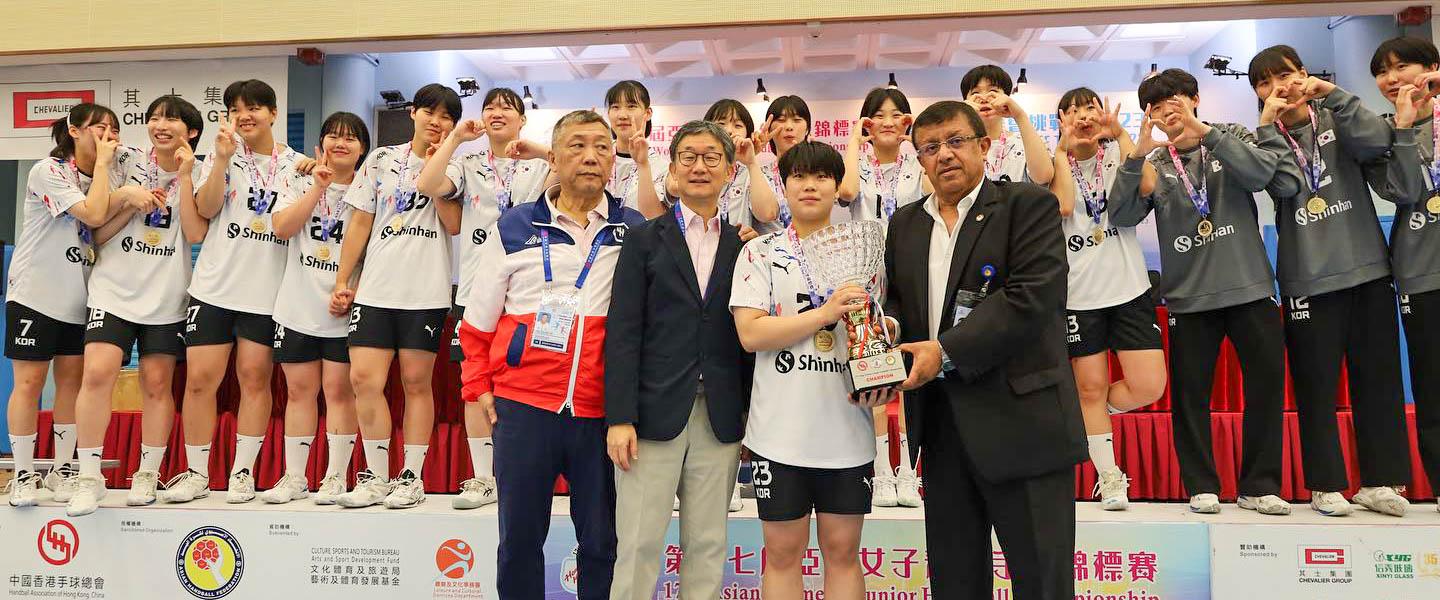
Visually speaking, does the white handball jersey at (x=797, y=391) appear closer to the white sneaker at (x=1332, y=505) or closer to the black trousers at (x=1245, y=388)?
the black trousers at (x=1245, y=388)

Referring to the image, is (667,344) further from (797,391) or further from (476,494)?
(476,494)

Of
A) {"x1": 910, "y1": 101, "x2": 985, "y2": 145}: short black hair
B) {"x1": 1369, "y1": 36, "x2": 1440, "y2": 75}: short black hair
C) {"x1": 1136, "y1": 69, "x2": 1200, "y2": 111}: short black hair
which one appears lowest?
{"x1": 910, "y1": 101, "x2": 985, "y2": 145}: short black hair

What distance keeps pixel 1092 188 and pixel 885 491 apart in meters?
1.48

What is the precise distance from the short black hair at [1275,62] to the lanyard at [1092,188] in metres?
0.67

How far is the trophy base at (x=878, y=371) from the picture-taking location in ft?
6.87

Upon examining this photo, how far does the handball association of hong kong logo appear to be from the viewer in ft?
11.7

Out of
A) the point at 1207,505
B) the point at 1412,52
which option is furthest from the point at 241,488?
the point at 1412,52

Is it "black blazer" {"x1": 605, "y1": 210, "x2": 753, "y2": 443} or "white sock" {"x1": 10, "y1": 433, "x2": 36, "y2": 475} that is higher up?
"black blazer" {"x1": 605, "y1": 210, "x2": 753, "y2": 443}

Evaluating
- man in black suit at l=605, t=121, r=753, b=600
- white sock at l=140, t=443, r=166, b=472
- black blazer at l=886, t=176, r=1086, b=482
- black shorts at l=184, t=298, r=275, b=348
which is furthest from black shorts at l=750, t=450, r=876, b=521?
white sock at l=140, t=443, r=166, b=472

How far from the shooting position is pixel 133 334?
396cm

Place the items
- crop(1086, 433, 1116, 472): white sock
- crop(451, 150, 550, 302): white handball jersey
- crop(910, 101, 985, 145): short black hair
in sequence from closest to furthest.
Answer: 1. crop(910, 101, 985, 145): short black hair
2. crop(1086, 433, 1116, 472): white sock
3. crop(451, 150, 550, 302): white handball jersey

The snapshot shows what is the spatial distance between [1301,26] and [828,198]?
570 cm

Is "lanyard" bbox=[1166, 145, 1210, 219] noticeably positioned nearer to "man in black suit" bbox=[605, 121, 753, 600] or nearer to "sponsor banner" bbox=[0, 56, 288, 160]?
"man in black suit" bbox=[605, 121, 753, 600]

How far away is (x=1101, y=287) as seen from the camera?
3590 millimetres
